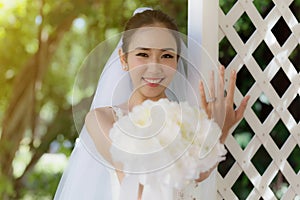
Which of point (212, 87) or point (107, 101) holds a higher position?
point (212, 87)

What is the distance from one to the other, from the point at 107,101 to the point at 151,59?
0.19 m

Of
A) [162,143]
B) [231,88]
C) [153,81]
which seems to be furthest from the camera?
[231,88]

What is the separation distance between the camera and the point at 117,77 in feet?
5.70

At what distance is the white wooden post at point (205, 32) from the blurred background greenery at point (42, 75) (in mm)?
1837

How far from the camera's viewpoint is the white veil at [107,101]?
68.0 inches

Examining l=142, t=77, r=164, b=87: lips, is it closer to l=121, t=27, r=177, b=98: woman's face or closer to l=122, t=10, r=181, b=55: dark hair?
l=121, t=27, r=177, b=98: woman's face

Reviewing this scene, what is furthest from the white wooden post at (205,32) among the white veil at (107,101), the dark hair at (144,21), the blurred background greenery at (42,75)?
the blurred background greenery at (42,75)

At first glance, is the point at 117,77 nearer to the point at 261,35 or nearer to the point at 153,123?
the point at 153,123

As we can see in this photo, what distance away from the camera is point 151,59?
1633 mm

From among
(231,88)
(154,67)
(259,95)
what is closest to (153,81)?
(154,67)

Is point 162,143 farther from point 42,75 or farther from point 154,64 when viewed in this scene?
point 42,75

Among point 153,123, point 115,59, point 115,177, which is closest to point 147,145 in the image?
point 153,123

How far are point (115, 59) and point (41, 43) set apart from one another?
1963mm

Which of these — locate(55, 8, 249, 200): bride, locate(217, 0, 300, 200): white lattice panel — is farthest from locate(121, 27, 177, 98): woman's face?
locate(217, 0, 300, 200): white lattice panel
